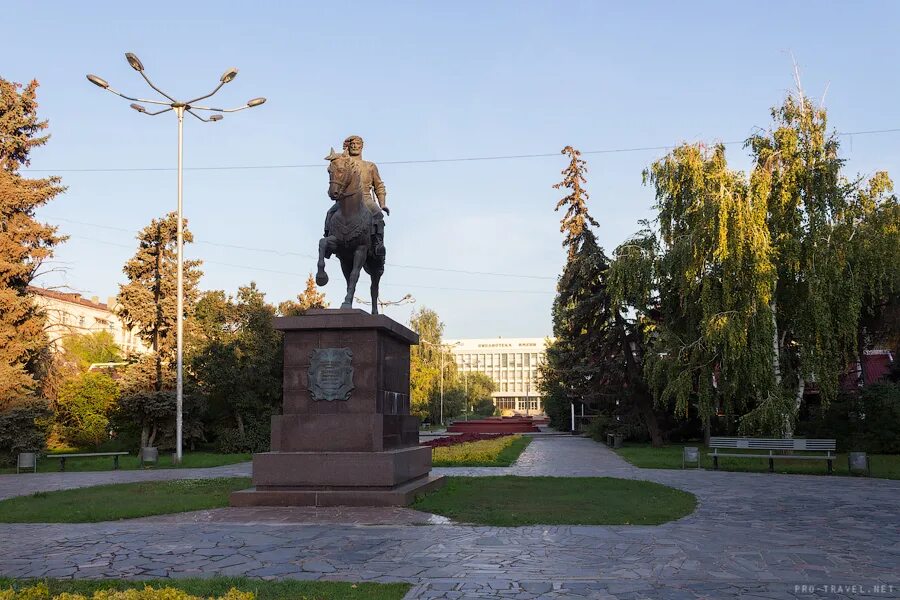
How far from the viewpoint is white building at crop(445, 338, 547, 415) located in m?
144

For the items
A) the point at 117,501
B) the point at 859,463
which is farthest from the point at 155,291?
the point at 859,463

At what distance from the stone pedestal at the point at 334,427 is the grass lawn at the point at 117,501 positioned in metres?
1.24

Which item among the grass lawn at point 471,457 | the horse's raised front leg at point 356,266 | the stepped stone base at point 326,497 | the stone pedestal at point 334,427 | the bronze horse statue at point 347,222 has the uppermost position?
the bronze horse statue at point 347,222

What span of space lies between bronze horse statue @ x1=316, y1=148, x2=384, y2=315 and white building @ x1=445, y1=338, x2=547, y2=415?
130 metres

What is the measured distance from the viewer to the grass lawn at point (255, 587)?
19.0ft

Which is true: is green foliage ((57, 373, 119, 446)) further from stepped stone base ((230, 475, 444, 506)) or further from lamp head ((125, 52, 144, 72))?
stepped stone base ((230, 475, 444, 506))

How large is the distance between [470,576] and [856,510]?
7.40m

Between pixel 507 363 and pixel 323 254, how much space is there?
137077mm

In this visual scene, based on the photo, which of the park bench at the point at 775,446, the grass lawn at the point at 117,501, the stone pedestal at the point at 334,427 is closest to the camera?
the grass lawn at the point at 117,501

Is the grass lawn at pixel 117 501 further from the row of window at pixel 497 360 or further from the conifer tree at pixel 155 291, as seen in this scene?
the row of window at pixel 497 360

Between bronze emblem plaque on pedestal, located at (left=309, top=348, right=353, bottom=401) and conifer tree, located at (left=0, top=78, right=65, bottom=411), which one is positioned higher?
conifer tree, located at (left=0, top=78, right=65, bottom=411)

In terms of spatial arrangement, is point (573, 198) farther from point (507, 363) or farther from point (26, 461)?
point (507, 363)

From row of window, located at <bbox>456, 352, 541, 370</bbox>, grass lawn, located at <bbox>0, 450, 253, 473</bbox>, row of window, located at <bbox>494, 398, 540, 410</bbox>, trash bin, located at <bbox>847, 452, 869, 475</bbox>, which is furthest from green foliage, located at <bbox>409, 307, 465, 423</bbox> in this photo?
row of window, located at <bbox>456, 352, 541, 370</bbox>

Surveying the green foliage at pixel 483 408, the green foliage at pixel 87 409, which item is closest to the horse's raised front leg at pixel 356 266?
the green foliage at pixel 87 409
